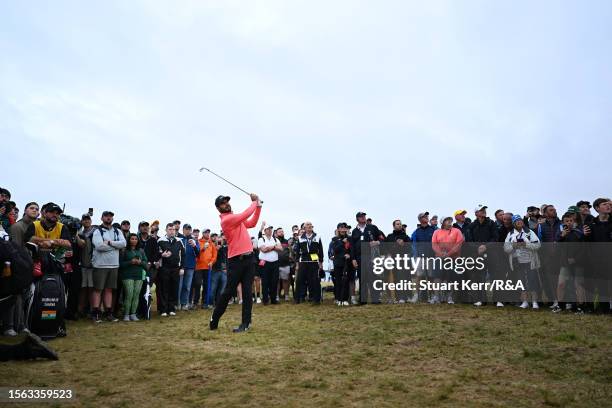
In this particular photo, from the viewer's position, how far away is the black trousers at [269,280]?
14992 millimetres

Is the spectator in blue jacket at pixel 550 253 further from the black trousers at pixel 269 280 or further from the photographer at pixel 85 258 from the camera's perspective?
the photographer at pixel 85 258

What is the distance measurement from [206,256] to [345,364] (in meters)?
9.43

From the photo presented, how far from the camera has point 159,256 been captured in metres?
12.8

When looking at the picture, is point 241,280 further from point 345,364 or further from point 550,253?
point 550,253

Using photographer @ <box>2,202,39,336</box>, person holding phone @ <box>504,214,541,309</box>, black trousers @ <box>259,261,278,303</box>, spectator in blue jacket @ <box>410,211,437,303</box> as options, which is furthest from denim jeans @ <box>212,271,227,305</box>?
person holding phone @ <box>504,214,541,309</box>

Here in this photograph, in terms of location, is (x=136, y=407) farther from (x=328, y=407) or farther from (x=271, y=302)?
(x=271, y=302)

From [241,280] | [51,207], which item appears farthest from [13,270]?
[241,280]

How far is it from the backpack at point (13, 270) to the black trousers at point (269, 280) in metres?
8.99

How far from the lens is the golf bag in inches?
316

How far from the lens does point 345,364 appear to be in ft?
19.2

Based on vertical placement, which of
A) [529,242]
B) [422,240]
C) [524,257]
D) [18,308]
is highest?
[422,240]

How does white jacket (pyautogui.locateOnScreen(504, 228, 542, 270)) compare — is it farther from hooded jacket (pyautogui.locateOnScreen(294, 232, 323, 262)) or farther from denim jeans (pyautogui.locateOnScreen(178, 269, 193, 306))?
denim jeans (pyautogui.locateOnScreen(178, 269, 193, 306))

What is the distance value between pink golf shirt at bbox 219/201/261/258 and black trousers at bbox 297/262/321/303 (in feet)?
19.8

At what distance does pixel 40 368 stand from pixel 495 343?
20.0ft
